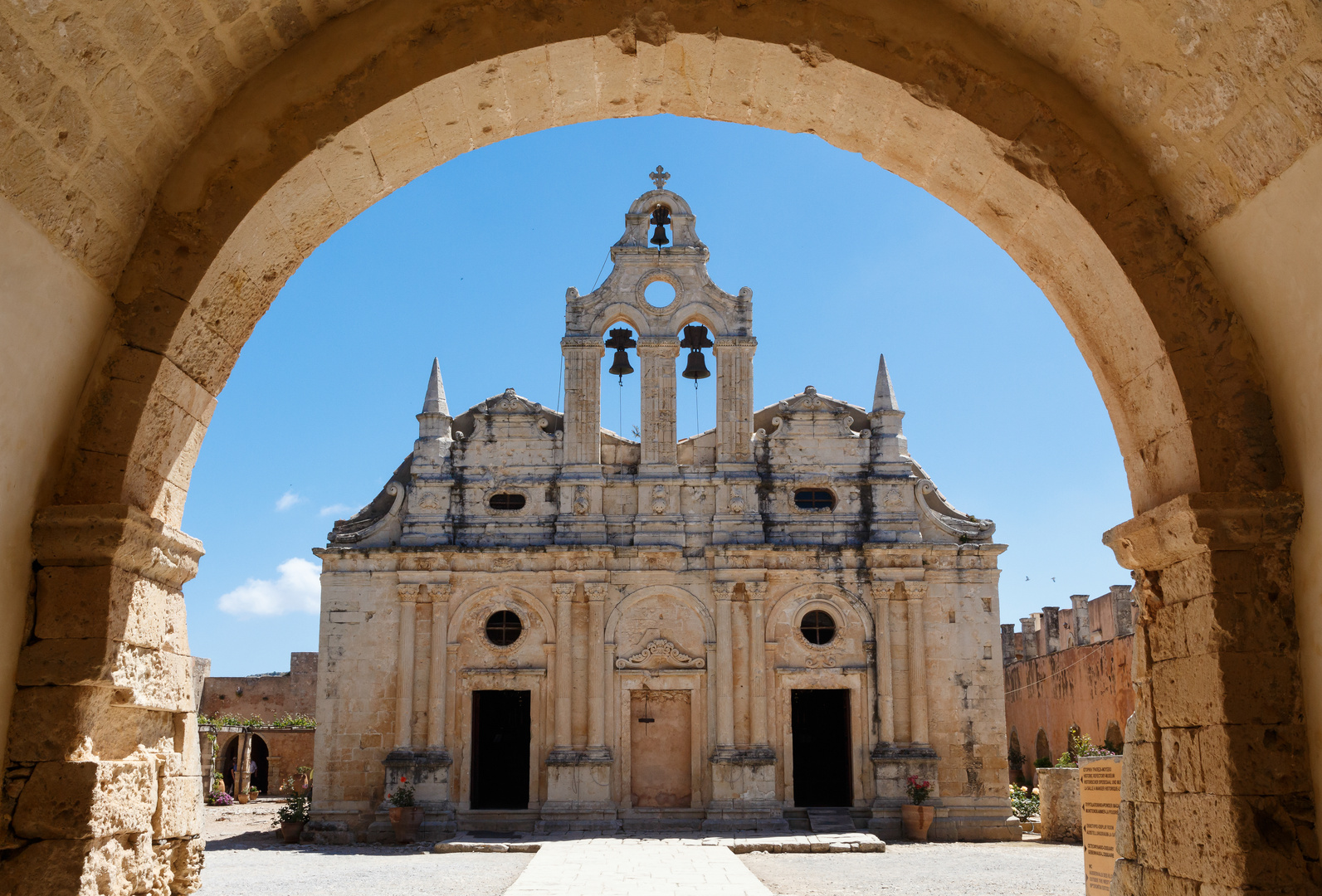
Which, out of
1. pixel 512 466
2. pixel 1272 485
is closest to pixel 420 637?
pixel 512 466

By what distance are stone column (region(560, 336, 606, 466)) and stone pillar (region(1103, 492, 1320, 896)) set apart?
16.8m

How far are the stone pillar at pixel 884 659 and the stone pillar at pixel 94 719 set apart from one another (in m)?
16.7

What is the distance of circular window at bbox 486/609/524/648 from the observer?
20.1m

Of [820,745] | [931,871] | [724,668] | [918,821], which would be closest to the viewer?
[931,871]

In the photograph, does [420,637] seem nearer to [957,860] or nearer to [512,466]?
[512,466]

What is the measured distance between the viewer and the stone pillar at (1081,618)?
30.1 m

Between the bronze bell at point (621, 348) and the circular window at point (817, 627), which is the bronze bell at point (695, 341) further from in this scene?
the circular window at point (817, 627)

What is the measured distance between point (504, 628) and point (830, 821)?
271 inches

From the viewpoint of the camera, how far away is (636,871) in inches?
526

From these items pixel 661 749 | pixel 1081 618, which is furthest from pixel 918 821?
pixel 1081 618

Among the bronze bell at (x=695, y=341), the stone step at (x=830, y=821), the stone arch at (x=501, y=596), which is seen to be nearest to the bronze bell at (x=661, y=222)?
the bronze bell at (x=695, y=341)

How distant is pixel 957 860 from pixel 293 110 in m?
14.8

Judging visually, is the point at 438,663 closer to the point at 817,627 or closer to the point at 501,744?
the point at 501,744

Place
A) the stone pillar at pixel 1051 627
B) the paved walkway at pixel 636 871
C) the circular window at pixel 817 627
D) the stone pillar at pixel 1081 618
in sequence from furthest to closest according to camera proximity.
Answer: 1. the stone pillar at pixel 1051 627
2. the stone pillar at pixel 1081 618
3. the circular window at pixel 817 627
4. the paved walkway at pixel 636 871
